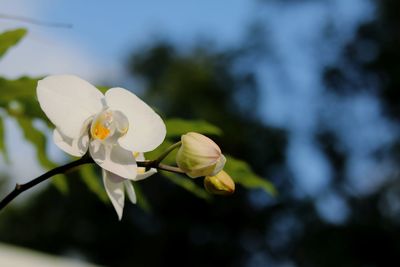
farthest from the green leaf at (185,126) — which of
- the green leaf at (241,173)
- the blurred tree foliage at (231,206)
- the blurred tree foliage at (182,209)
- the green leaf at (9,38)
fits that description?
the blurred tree foliage at (182,209)

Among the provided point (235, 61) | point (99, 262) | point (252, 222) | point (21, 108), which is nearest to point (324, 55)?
point (235, 61)

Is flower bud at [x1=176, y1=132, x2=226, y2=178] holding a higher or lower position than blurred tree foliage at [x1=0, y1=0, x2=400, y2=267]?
higher

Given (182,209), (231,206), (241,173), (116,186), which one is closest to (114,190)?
(116,186)

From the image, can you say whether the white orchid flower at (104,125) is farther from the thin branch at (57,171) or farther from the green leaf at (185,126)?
the green leaf at (185,126)

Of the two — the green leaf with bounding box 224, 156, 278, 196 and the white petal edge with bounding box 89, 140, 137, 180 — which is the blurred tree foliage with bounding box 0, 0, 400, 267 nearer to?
the green leaf with bounding box 224, 156, 278, 196

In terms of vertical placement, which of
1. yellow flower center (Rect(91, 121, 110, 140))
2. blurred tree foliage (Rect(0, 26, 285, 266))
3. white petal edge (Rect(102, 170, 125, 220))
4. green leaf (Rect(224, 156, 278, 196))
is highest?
yellow flower center (Rect(91, 121, 110, 140))

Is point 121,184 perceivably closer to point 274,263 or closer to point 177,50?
point 274,263

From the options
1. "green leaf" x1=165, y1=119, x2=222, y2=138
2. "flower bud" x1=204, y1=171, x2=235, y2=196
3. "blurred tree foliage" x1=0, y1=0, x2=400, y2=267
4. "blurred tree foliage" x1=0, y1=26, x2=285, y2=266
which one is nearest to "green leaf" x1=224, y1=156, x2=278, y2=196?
"green leaf" x1=165, y1=119, x2=222, y2=138
